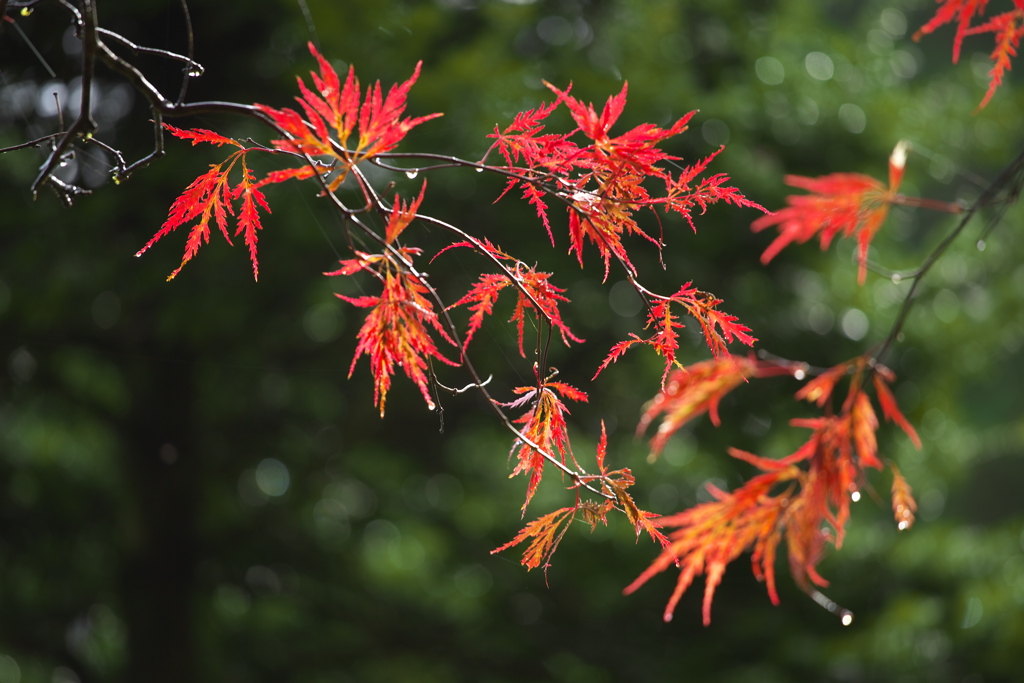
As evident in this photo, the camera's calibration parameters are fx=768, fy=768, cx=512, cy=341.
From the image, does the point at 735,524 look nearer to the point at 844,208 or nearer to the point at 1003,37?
the point at 844,208

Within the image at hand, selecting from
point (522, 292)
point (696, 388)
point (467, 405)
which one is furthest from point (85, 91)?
point (467, 405)

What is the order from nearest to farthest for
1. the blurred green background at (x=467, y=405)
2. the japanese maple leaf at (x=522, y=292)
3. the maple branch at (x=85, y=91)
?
the maple branch at (x=85, y=91), the japanese maple leaf at (x=522, y=292), the blurred green background at (x=467, y=405)

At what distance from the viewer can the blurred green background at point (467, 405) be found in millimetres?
2141

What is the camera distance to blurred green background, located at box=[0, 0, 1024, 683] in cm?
214

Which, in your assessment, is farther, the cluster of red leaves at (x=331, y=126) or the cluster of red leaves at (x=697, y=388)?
the cluster of red leaves at (x=697, y=388)

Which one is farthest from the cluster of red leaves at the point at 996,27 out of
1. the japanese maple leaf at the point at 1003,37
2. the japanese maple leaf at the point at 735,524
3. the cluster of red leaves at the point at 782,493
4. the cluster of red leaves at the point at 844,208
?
the japanese maple leaf at the point at 735,524

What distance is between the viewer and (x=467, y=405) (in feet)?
9.43

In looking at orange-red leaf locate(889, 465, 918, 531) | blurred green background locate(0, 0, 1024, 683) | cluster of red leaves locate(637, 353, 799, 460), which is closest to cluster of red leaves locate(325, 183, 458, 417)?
cluster of red leaves locate(637, 353, 799, 460)

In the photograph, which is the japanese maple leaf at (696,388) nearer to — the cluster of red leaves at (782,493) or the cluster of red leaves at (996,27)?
the cluster of red leaves at (782,493)

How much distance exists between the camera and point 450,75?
216 cm

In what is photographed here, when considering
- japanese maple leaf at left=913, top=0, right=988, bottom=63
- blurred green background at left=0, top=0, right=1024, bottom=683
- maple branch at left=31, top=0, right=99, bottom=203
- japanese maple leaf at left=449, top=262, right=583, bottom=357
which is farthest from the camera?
blurred green background at left=0, top=0, right=1024, bottom=683

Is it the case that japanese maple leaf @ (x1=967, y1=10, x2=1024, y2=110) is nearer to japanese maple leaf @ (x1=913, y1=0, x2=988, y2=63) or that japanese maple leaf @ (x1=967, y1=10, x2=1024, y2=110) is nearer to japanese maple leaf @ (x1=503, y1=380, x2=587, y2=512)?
japanese maple leaf @ (x1=913, y1=0, x2=988, y2=63)

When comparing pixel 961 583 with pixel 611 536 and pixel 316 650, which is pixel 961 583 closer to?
pixel 611 536

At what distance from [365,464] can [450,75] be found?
1322 millimetres
